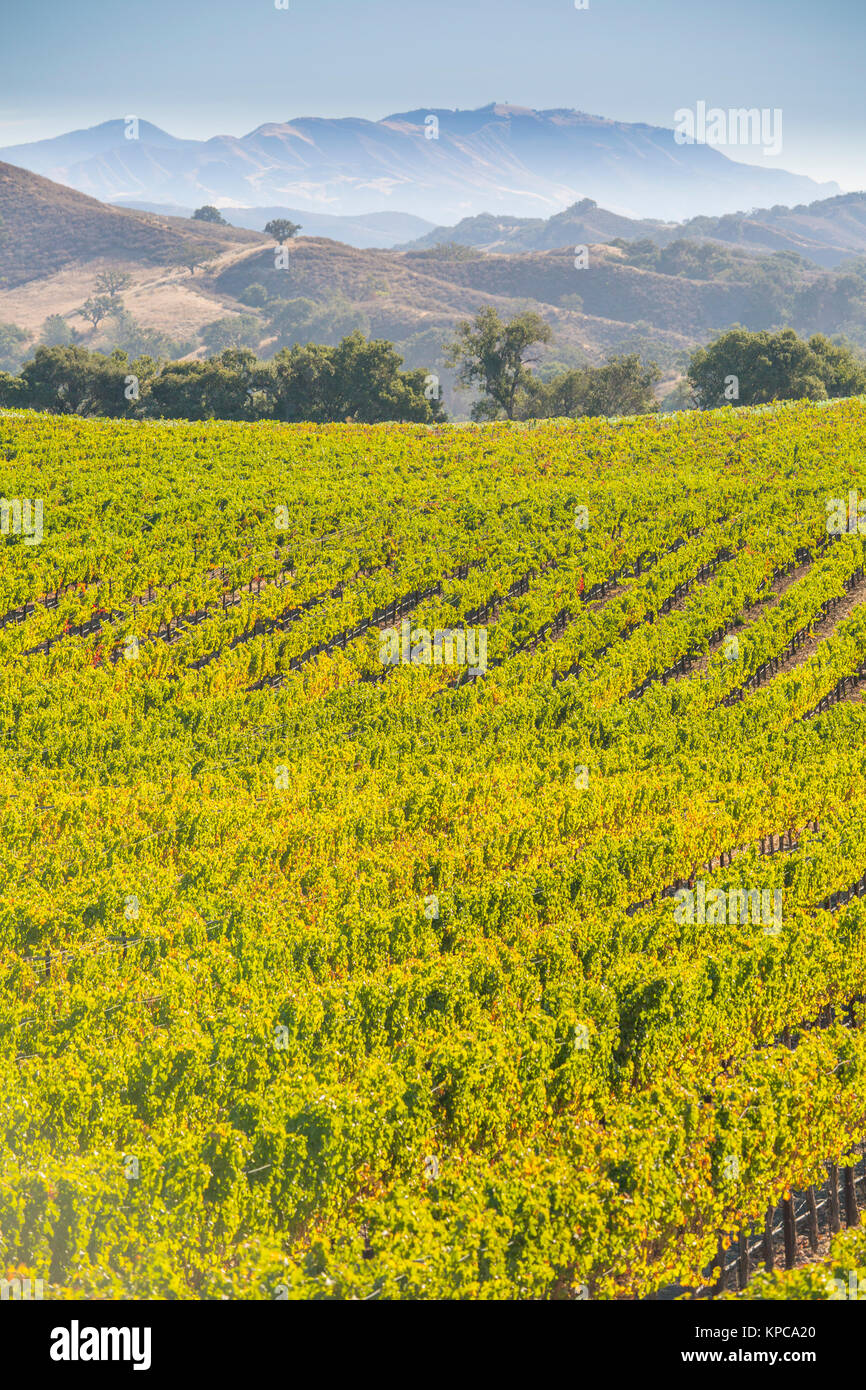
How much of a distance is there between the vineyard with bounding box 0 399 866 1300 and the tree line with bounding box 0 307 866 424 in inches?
1656

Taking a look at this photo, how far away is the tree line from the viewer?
76938 mm

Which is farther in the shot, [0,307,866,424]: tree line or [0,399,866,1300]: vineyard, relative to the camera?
[0,307,866,424]: tree line

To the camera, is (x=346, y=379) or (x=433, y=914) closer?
(x=433, y=914)

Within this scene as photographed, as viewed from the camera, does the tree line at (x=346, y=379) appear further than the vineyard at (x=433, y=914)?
Yes

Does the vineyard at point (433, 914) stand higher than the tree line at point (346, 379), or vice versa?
the tree line at point (346, 379)

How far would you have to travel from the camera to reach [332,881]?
56.0 ft

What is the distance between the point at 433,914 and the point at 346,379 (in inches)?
2757

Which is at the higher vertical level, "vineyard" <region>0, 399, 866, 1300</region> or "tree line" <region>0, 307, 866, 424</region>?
"tree line" <region>0, 307, 866, 424</region>

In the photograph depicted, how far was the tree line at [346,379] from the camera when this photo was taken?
252 ft

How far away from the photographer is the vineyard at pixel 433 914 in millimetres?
10047

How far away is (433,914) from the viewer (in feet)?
51.4

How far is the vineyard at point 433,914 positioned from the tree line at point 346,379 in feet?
138

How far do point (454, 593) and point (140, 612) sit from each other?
39.6 feet

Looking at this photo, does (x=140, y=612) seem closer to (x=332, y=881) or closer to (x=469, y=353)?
(x=332, y=881)
